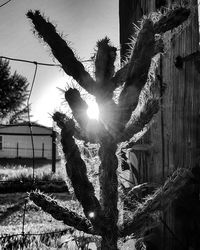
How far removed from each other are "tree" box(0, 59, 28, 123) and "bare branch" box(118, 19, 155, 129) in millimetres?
47370

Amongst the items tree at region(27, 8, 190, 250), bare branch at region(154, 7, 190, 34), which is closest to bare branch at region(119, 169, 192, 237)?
tree at region(27, 8, 190, 250)

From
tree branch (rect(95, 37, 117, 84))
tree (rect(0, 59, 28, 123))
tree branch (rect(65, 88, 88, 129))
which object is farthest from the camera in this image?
tree (rect(0, 59, 28, 123))

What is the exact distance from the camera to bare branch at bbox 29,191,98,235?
5.16 ft

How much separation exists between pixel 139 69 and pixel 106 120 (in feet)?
0.82

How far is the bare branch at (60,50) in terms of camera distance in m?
1.51

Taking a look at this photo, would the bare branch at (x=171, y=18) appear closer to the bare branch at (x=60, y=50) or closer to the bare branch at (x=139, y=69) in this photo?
the bare branch at (x=139, y=69)

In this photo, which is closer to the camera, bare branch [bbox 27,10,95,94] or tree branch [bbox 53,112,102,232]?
tree branch [bbox 53,112,102,232]

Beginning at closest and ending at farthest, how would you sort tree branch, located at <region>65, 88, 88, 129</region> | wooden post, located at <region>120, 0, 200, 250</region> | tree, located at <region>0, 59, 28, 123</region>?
tree branch, located at <region>65, 88, 88, 129</region>, wooden post, located at <region>120, 0, 200, 250</region>, tree, located at <region>0, 59, 28, 123</region>

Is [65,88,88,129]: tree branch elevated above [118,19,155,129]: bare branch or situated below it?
below

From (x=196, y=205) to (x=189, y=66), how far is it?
2.76 ft

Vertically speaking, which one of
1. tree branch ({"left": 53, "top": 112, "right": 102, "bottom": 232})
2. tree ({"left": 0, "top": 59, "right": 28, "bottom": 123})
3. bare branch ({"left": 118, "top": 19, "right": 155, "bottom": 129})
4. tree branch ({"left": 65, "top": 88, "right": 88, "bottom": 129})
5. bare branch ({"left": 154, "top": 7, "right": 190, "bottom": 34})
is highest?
tree ({"left": 0, "top": 59, "right": 28, "bottom": 123})

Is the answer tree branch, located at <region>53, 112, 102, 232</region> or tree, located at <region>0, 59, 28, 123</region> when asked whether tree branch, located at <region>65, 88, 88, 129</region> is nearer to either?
tree branch, located at <region>53, 112, 102, 232</region>

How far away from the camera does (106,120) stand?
147cm

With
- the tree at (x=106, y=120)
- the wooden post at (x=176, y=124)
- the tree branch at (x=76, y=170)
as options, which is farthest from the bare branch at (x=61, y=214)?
the wooden post at (x=176, y=124)
